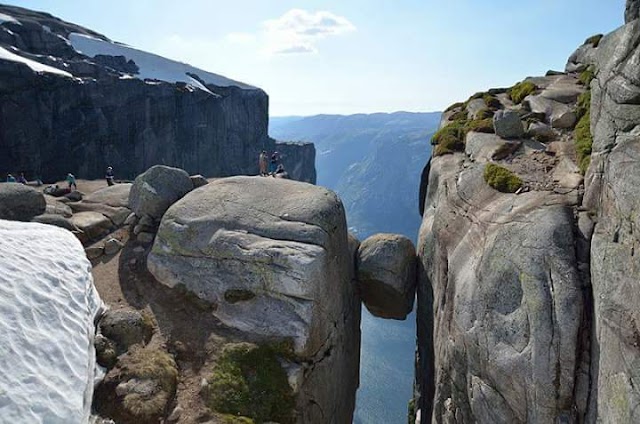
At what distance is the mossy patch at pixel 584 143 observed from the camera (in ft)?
56.4

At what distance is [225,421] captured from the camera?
16453 mm

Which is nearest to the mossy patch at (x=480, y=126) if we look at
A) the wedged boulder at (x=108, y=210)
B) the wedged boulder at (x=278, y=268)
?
the wedged boulder at (x=278, y=268)

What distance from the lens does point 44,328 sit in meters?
16.4

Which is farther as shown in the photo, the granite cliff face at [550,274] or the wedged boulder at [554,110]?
the wedged boulder at [554,110]

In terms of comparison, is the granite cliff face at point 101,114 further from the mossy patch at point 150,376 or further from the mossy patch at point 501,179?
the mossy patch at point 501,179

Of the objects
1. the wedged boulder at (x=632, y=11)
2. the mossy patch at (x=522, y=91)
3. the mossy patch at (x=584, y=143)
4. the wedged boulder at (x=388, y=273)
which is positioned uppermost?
the wedged boulder at (x=632, y=11)

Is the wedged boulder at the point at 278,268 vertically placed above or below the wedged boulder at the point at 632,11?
below

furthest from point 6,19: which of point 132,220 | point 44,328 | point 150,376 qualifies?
point 150,376

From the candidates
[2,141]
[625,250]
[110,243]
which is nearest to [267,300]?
[110,243]

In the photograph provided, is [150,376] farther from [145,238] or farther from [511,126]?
[511,126]

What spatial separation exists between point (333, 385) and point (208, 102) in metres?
105

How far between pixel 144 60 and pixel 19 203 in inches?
5378

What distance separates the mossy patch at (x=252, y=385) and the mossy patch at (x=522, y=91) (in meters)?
22.5

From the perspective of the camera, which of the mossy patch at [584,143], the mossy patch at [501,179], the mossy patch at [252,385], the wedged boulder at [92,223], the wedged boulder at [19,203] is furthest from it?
the wedged boulder at [92,223]
